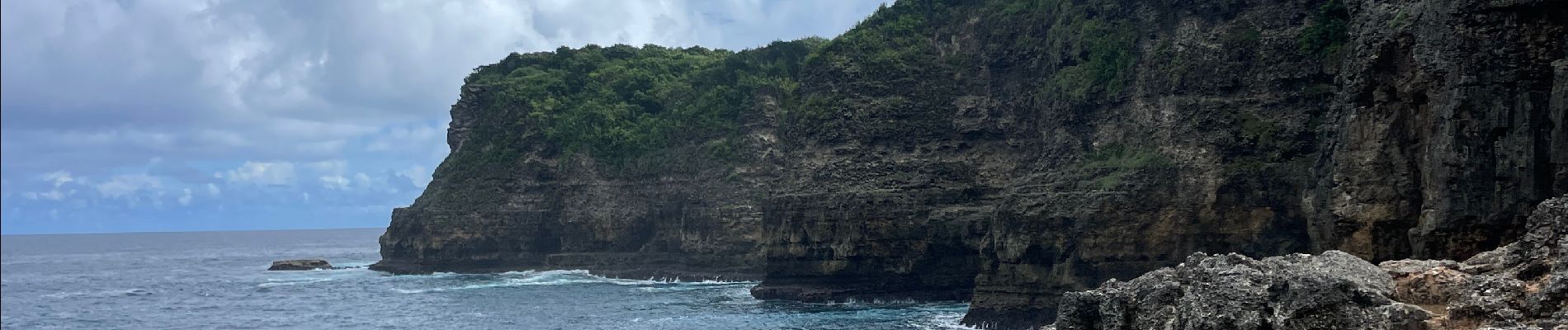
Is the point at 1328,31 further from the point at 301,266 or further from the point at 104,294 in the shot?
the point at 301,266

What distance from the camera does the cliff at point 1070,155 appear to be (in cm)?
2889

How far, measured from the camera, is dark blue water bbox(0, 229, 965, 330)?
2253 inches

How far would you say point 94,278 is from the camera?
110 m

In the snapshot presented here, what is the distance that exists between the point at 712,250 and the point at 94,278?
5696 centimetres

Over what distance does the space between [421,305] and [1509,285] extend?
61.0m

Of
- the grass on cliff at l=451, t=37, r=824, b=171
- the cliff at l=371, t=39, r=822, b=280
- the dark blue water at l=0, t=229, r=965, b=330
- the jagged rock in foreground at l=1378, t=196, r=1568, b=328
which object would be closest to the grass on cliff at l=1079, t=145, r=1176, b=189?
the dark blue water at l=0, t=229, r=965, b=330

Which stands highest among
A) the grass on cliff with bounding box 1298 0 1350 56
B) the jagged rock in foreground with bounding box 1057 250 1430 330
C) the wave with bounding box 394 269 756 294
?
the grass on cliff with bounding box 1298 0 1350 56

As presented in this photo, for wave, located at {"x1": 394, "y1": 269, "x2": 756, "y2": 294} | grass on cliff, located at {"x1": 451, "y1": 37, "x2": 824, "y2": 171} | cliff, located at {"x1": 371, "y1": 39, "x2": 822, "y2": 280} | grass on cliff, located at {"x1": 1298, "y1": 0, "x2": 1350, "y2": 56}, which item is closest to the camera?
grass on cliff, located at {"x1": 1298, "y1": 0, "x2": 1350, "y2": 56}

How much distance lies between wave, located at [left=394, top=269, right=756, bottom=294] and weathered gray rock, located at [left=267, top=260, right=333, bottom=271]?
1040 inches

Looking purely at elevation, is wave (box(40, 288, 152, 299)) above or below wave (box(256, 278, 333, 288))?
below

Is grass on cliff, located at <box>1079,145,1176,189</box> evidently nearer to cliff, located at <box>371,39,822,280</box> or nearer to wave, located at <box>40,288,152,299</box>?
cliff, located at <box>371,39,822,280</box>

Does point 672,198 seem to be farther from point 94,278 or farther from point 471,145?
point 94,278

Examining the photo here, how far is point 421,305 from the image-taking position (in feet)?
230

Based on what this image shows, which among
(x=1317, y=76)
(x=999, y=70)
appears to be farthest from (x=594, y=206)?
(x=1317, y=76)
